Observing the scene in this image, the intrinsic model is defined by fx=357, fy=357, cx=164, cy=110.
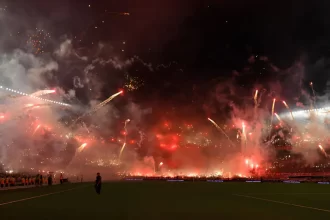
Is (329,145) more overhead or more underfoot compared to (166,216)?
more overhead

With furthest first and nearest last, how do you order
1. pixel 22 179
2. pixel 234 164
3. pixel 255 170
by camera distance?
1. pixel 234 164
2. pixel 255 170
3. pixel 22 179

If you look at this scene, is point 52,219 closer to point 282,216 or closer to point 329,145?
point 282,216

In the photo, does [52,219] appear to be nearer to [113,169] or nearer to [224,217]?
[224,217]

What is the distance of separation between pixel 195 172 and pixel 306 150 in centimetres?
3380

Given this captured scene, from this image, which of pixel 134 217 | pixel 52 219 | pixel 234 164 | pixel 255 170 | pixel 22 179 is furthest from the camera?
pixel 234 164

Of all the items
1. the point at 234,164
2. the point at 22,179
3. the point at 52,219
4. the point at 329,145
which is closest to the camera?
the point at 52,219

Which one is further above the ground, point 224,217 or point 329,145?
point 329,145

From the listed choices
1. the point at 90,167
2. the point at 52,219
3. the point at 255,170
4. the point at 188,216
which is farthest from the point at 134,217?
the point at 90,167

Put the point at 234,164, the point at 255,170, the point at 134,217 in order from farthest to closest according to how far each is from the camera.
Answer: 1. the point at 234,164
2. the point at 255,170
3. the point at 134,217

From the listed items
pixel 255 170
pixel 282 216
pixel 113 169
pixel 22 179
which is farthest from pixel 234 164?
pixel 282 216

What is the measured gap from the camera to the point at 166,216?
42.2ft

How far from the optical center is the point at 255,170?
89000 millimetres

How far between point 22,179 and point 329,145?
3622 inches

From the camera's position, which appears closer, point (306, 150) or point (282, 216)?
point (282, 216)
